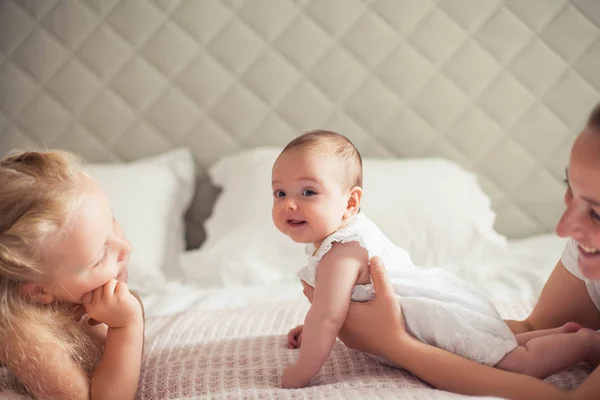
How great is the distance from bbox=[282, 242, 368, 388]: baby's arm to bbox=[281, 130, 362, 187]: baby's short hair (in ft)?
0.56

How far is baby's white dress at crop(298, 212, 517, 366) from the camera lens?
3.62 feet

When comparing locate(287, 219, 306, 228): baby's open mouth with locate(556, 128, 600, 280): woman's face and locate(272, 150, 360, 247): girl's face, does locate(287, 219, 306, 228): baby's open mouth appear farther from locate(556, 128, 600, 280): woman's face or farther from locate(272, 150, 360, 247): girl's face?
locate(556, 128, 600, 280): woman's face

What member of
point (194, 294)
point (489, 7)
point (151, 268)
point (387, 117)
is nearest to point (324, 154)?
point (194, 294)

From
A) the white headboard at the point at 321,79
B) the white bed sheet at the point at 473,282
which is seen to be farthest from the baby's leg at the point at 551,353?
the white headboard at the point at 321,79

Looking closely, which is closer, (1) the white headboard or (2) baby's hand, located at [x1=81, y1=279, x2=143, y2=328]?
(2) baby's hand, located at [x1=81, y1=279, x2=143, y2=328]

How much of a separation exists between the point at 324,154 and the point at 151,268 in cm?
115

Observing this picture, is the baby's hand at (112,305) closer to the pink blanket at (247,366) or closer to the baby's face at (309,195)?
the pink blanket at (247,366)

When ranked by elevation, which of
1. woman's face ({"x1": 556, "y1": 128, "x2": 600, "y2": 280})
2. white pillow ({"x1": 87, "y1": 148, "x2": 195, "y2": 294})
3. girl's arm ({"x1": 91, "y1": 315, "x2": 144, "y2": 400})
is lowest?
white pillow ({"x1": 87, "y1": 148, "x2": 195, "y2": 294})

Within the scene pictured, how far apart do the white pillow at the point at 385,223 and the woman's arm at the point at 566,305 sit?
0.75 meters

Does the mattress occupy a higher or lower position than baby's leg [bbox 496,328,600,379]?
lower

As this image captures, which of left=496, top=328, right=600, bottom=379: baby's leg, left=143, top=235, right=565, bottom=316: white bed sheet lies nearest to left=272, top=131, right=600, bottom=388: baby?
left=496, top=328, right=600, bottom=379: baby's leg

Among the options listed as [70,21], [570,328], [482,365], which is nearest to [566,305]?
[570,328]

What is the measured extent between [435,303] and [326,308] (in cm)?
21

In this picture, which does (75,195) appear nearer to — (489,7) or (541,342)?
(541,342)
